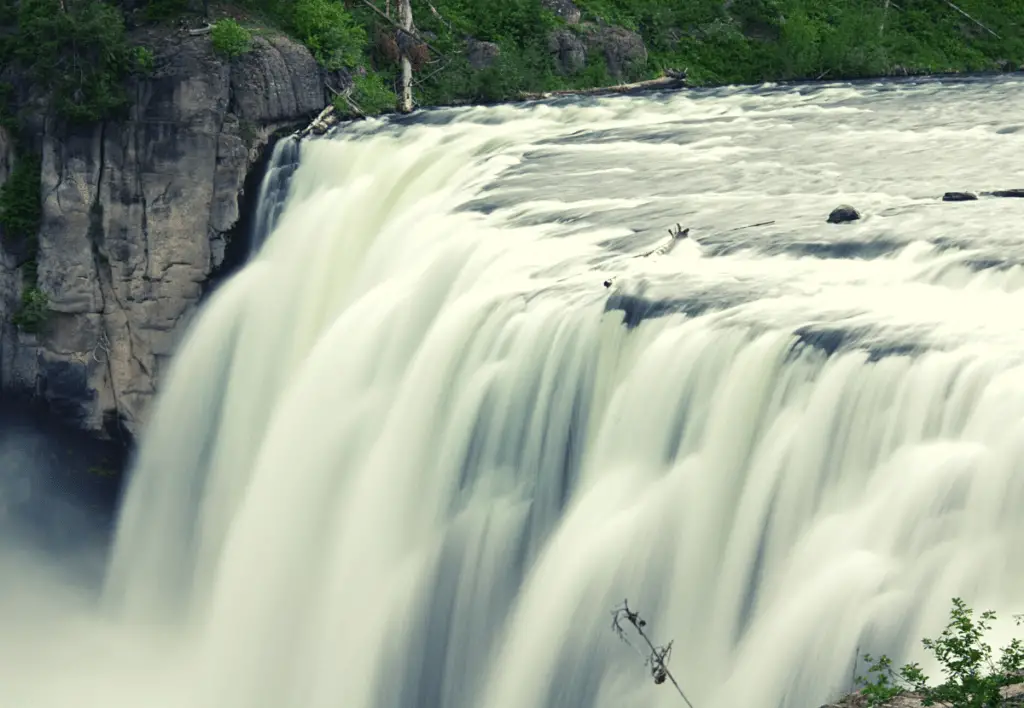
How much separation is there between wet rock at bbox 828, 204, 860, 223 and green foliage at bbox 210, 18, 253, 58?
34.2 ft

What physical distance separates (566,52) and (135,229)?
1158cm

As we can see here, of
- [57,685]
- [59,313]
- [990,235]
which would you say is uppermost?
[990,235]

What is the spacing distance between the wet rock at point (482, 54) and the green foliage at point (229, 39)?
6.77m

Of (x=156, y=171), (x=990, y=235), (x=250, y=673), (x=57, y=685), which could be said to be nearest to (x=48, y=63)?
(x=156, y=171)

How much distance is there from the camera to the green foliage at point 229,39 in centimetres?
A: 2473

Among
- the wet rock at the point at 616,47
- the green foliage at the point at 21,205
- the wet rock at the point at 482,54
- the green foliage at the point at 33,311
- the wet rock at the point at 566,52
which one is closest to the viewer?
the green foliage at the point at 33,311

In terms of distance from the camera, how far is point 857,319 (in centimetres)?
1461

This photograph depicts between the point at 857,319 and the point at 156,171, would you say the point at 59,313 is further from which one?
the point at 857,319

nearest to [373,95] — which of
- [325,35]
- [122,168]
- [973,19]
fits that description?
[325,35]

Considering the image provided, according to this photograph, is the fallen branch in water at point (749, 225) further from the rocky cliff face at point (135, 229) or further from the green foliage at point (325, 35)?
the green foliage at point (325, 35)

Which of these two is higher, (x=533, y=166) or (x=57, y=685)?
(x=533, y=166)

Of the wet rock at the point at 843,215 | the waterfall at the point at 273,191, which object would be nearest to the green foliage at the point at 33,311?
the waterfall at the point at 273,191

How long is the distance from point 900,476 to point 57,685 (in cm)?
1295

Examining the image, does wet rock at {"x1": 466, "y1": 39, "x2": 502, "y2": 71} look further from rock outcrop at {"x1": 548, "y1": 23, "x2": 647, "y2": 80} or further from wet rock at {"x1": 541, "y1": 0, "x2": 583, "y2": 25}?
wet rock at {"x1": 541, "y1": 0, "x2": 583, "y2": 25}
